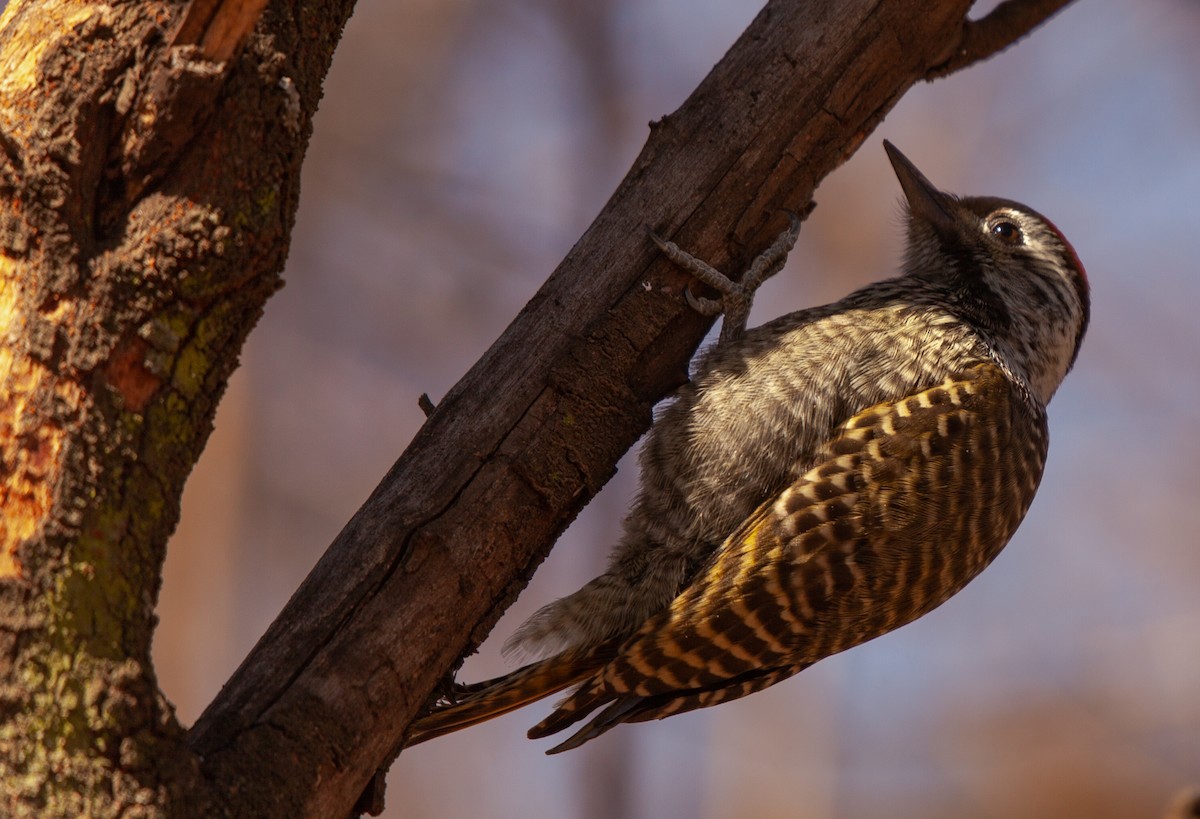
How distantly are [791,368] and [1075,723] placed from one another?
5005 millimetres

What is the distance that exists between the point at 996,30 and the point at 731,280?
1278 millimetres

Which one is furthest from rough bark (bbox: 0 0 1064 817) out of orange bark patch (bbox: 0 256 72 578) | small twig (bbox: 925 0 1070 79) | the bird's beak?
the bird's beak

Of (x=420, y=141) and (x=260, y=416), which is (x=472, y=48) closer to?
(x=420, y=141)

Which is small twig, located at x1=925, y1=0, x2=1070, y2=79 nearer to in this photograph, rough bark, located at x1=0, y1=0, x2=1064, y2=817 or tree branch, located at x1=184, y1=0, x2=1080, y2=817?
tree branch, located at x1=184, y1=0, x2=1080, y2=817

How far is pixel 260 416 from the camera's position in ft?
28.6

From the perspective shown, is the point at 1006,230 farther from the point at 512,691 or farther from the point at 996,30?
the point at 512,691

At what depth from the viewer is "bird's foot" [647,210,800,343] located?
2.99m

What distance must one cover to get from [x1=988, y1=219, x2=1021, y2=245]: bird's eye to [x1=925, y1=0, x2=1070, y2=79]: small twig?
2.04 ft

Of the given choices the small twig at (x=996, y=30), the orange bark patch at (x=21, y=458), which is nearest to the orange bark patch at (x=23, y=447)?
the orange bark patch at (x=21, y=458)

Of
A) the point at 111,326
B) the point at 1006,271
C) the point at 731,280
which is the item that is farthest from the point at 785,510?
the point at 111,326

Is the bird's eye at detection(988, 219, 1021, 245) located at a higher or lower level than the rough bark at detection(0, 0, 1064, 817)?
higher

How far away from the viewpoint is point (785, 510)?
3.12 m

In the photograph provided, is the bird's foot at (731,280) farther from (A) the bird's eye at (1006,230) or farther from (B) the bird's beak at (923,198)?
(A) the bird's eye at (1006,230)

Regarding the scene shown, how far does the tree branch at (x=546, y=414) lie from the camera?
7.48 feet
